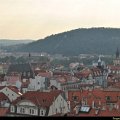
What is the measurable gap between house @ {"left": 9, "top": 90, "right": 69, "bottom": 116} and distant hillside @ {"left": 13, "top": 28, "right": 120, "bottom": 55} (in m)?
52.2

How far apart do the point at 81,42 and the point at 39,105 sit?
55995 mm

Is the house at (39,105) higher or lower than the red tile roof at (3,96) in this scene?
higher

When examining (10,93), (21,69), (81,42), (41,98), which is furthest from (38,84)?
(81,42)

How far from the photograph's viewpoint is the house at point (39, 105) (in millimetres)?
9531

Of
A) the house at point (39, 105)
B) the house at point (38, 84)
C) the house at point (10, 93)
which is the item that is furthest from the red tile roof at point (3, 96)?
the house at point (38, 84)

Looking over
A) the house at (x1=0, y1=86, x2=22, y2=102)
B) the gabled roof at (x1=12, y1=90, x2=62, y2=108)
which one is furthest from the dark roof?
the gabled roof at (x1=12, y1=90, x2=62, y2=108)

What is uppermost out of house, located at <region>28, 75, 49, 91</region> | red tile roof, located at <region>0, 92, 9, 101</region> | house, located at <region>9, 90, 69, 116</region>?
house, located at <region>9, 90, 69, 116</region>

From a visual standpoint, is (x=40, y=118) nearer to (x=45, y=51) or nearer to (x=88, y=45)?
(x=88, y=45)

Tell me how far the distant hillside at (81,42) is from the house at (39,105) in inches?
2056

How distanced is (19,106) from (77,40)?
55477 millimetres

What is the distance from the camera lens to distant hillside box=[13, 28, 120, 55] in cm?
6412

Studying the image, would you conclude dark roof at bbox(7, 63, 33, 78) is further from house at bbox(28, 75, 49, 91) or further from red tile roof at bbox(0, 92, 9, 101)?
red tile roof at bbox(0, 92, 9, 101)

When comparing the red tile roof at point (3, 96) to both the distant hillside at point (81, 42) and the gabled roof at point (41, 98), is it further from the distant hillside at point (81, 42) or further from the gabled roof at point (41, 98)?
the distant hillside at point (81, 42)

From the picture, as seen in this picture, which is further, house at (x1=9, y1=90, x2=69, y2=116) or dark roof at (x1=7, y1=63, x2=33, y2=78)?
dark roof at (x1=7, y1=63, x2=33, y2=78)
